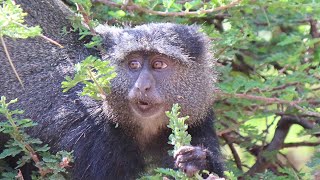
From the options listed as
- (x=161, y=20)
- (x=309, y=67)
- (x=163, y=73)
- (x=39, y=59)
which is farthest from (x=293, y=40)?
(x=39, y=59)

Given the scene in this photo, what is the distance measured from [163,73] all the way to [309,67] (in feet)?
5.65

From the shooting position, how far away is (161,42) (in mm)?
5512

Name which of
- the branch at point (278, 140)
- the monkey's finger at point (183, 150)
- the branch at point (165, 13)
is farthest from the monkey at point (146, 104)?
the branch at point (278, 140)

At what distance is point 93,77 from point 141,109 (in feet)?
1.89

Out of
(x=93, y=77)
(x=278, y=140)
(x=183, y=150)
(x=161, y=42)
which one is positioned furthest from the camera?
(x=278, y=140)

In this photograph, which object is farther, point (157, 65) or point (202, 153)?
point (157, 65)

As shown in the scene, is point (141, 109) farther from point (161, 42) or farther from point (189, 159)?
point (189, 159)

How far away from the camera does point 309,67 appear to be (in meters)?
6.62

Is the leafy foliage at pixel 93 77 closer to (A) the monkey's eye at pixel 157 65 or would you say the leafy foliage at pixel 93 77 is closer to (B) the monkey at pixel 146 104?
(B) the monkey at pixel 146 104

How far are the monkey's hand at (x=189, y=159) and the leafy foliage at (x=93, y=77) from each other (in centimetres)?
69

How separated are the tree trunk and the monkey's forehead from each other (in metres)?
0.40

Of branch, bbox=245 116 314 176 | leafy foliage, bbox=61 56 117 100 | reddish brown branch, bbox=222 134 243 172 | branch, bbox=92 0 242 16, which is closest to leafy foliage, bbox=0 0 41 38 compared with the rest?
leafy foliage, bbox=61 56 117 100

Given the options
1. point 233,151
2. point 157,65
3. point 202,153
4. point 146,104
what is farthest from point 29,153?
point 233,151

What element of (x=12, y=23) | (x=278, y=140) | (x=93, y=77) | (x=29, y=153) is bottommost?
(x=278, y=140)
